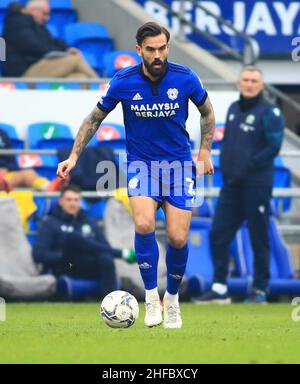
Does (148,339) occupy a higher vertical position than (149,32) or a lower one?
lower

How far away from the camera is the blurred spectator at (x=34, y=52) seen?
58.3ft

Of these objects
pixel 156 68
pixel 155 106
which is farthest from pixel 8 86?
pixel 156 68

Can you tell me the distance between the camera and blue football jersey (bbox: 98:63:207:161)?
10.4 m

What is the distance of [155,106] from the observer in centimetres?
1036

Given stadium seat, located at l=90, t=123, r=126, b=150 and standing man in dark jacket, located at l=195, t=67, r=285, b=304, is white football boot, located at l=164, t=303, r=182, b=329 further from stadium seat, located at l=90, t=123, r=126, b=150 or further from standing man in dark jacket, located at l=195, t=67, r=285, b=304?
stadium seat, located at l=90, t=123, r=126, b=150

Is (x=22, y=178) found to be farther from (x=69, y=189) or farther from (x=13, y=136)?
(x=13, y=136)

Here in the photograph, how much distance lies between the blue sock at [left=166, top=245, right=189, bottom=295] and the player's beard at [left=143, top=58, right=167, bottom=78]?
4.32 ft

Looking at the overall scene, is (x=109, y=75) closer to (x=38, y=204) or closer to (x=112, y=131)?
(x=112, y=131)

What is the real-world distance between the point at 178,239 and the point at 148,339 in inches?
46.3

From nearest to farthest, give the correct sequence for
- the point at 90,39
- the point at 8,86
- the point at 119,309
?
the point at 119,309 < the point at 8,86 < the point at 90,39

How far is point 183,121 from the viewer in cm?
1052

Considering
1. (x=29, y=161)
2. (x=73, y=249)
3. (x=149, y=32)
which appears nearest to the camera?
(x=149, y=32)

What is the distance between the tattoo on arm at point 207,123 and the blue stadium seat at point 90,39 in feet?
28.3
